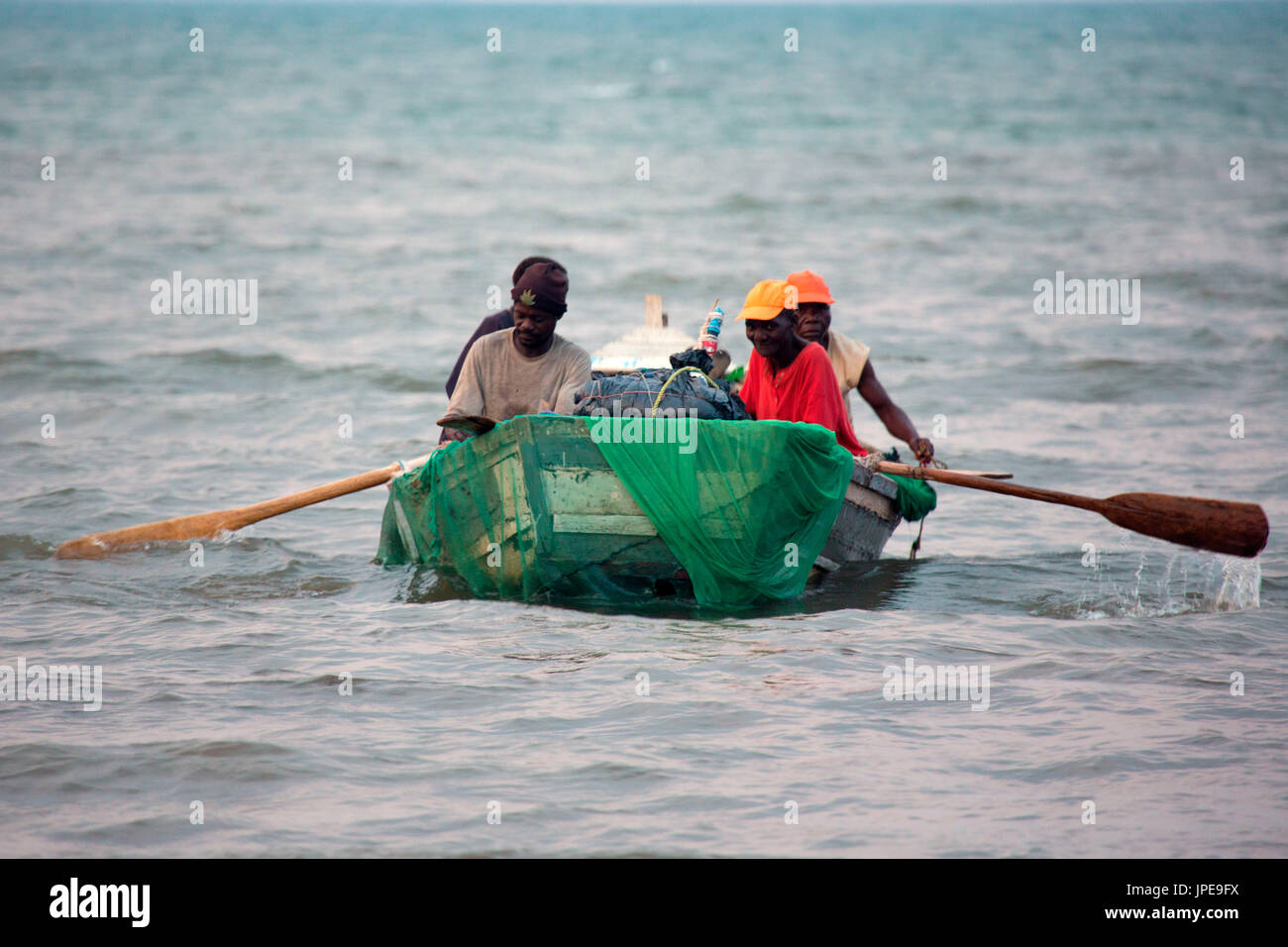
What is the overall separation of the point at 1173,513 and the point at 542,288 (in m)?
3.46

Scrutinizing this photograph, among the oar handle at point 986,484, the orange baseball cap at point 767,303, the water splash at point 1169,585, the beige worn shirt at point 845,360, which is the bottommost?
the water splash at point 1169,585

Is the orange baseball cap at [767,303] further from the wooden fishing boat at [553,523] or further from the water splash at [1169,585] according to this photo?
the water splash at [1169,585]

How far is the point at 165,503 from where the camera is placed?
10109 millimetres

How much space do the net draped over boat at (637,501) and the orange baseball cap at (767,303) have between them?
0.74 metres

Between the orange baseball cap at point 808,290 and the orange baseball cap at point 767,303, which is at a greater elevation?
the orange baseball cap at point 808,290

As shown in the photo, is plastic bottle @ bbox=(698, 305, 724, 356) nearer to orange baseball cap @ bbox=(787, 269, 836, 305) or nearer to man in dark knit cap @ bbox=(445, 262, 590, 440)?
man in dark knit cap @ bbox=(445, 262, 590, 440)

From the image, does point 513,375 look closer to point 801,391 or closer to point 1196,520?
point 801,391

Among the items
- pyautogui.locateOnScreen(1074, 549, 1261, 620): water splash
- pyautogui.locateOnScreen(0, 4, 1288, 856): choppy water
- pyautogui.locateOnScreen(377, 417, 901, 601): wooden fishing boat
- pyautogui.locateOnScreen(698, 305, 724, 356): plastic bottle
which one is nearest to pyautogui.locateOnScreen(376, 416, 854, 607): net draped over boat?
pyautogui.locateOnScreen(377, 417, 901, 601): wooden fishing boat

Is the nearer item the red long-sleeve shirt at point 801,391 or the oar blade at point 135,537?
the red long-sleeve shirt at point 801,391

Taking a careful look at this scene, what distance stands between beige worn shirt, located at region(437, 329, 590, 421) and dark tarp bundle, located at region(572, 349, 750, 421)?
424mm

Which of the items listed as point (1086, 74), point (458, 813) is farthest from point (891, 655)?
point (1086, 74)

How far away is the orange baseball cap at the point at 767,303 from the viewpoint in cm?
711

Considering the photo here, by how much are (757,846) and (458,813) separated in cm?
104

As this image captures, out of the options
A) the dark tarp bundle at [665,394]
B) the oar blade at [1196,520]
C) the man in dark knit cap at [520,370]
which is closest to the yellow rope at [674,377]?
the dark tarp bundle at [665,394]
